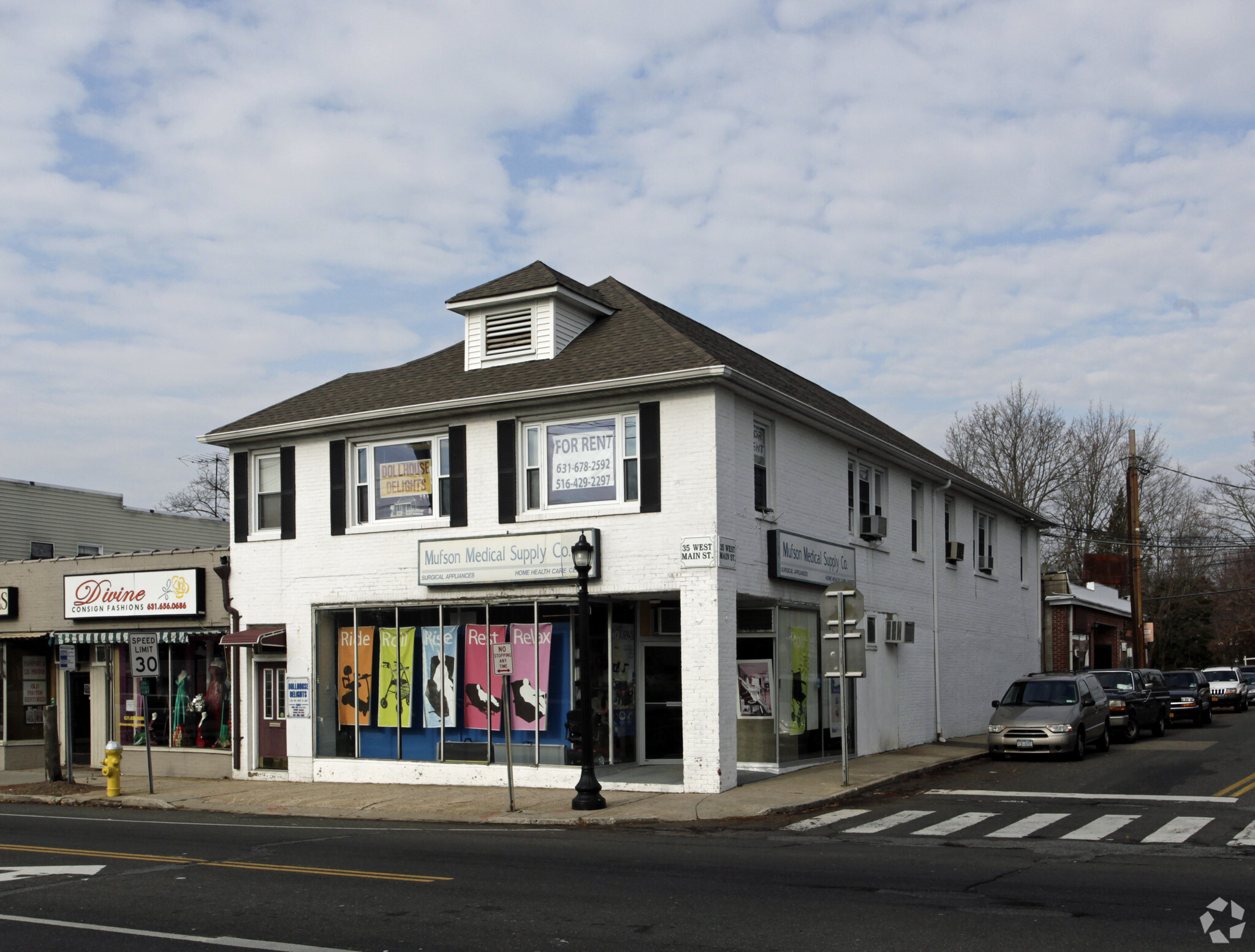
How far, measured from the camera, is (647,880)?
10953mm

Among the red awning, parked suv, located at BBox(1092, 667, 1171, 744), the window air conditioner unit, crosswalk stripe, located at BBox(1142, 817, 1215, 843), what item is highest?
the window air conditioner unit

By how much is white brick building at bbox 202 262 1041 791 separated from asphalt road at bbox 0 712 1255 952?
4.04 m

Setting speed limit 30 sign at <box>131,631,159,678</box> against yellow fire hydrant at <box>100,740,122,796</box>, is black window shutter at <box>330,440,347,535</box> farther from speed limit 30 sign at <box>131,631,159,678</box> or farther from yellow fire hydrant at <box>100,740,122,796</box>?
yellow fire hydrant at <box>100,740,122,796</box>

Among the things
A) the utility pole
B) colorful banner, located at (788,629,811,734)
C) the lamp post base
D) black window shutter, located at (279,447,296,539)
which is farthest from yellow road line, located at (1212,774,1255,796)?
the utility pole

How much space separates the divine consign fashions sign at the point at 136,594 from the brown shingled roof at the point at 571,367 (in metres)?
3.19

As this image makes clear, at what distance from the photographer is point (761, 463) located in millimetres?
20375

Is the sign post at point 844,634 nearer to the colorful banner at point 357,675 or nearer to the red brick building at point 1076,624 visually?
the colorful banner at point 357,675

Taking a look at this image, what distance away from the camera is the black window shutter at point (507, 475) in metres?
20.4

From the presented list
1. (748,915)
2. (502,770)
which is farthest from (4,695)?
(748,915)

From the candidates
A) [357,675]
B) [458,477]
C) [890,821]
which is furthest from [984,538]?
[890,821]

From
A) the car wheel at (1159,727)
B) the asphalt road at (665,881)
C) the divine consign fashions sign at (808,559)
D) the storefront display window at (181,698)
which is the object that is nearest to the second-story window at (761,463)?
the divine consign fashions sign at (808,559)

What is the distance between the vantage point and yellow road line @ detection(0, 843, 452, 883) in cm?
1141

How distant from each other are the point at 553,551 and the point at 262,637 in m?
6.46

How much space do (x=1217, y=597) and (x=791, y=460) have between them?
5631 cm
